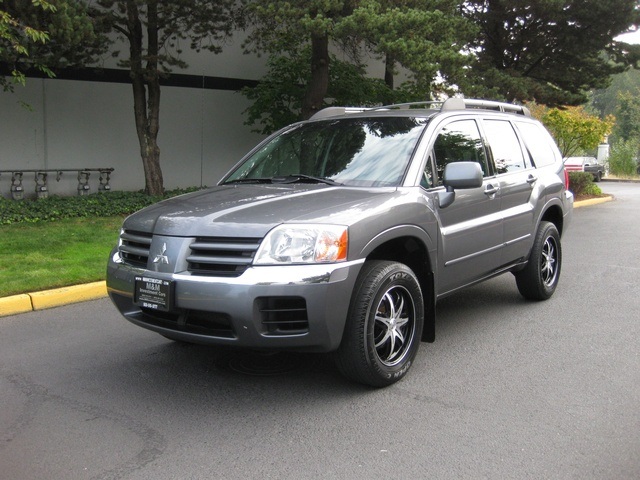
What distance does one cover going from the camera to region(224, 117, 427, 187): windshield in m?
4.91

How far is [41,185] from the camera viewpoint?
44.8ft

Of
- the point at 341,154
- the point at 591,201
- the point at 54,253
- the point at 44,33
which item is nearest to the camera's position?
the point at 341,154

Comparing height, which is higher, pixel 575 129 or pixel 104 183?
pixel 575 129

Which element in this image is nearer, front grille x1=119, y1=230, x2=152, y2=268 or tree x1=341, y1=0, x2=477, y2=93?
front grille x1=119, y1=230, x2=152, y2=268

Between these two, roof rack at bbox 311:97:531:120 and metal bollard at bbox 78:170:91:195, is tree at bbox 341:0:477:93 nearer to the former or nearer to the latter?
roof rack at bbox 311:97:531:120

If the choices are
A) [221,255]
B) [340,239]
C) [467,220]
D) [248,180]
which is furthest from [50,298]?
[467,220]

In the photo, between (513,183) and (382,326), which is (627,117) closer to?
(513,183)

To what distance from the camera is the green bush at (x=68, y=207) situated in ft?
36.9

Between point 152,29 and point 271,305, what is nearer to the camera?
point 271,305

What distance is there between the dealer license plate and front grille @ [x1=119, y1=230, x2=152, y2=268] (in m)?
0.21

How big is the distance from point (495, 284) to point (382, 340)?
3810 millimetres

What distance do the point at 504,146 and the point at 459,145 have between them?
939mm

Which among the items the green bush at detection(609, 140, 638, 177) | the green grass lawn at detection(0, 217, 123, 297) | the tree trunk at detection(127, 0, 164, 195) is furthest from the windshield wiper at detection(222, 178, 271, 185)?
the green bush at detection(609, 140, 638, 177)

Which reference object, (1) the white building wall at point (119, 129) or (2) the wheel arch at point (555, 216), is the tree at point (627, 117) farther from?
(2) the wheel arch at point (555, 216)
